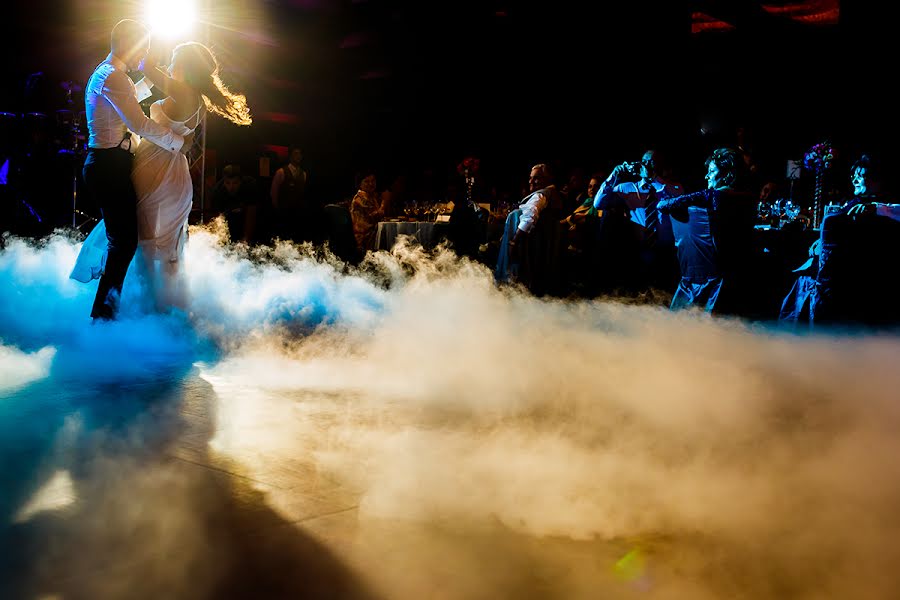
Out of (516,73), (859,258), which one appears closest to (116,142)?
(859,258)

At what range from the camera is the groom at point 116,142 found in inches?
179

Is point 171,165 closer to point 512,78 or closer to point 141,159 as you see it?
point 141,159

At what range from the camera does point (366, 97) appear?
16.8 metres

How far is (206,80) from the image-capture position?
192 inches

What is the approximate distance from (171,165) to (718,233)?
4.21 m

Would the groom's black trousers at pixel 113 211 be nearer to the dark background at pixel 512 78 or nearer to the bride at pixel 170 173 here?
the bride at pixel 170 173

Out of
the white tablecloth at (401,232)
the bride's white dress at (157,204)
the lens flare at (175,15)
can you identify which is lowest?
the white tablecloth at (401,232)

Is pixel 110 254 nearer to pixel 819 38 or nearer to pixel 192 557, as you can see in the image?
pixel 192 557

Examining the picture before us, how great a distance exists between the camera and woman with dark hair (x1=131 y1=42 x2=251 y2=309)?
480 centimetres

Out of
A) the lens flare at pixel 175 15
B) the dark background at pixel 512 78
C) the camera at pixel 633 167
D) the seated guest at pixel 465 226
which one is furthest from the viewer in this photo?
the dark background at pixel 512 78

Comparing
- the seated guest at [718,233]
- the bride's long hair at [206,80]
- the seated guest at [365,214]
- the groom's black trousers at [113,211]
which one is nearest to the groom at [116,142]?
the groom's black trousers at [113,211]

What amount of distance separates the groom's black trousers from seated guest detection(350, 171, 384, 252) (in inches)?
231

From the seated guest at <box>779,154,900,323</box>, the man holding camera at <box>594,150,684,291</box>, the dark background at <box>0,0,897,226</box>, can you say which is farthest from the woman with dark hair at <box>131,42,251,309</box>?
the dark background at <box>0,0,897,226</box>

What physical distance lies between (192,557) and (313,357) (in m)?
2.66
